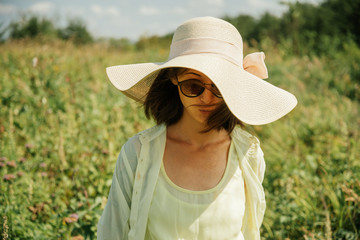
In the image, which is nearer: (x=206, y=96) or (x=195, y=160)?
(x=206, y=96)

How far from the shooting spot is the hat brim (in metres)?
1.09

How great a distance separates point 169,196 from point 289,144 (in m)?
2.74

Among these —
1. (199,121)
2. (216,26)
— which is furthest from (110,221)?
(216,26)

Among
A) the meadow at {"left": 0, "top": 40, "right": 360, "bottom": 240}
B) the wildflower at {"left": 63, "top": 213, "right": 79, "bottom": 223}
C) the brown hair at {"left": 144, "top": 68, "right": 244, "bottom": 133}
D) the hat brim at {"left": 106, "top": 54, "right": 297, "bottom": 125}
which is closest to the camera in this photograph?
the hat brim at {"left": 106, "top": 54, "right": 297, "bottom": 125}

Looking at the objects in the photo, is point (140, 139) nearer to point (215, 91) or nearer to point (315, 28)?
point (215, 91)

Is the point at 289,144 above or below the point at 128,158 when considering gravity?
below

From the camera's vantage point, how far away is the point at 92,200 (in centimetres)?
201

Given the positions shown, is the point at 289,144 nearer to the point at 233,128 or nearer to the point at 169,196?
the point at 233,128

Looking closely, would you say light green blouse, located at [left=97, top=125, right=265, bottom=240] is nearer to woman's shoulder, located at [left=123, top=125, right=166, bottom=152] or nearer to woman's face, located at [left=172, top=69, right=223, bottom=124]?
woman's shoulder, located at [left=123, top=125, right=166, bottom=152]

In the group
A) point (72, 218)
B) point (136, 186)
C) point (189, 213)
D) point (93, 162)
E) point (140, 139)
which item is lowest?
point (93, 162)

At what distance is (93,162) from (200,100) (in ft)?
4.84

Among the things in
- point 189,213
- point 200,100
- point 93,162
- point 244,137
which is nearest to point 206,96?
point 200,100

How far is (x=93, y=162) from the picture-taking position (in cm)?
244

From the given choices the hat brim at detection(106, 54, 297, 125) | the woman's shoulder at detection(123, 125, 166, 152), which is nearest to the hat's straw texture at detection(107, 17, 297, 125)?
the hat brim at detection(106, 54, 297, 125)
